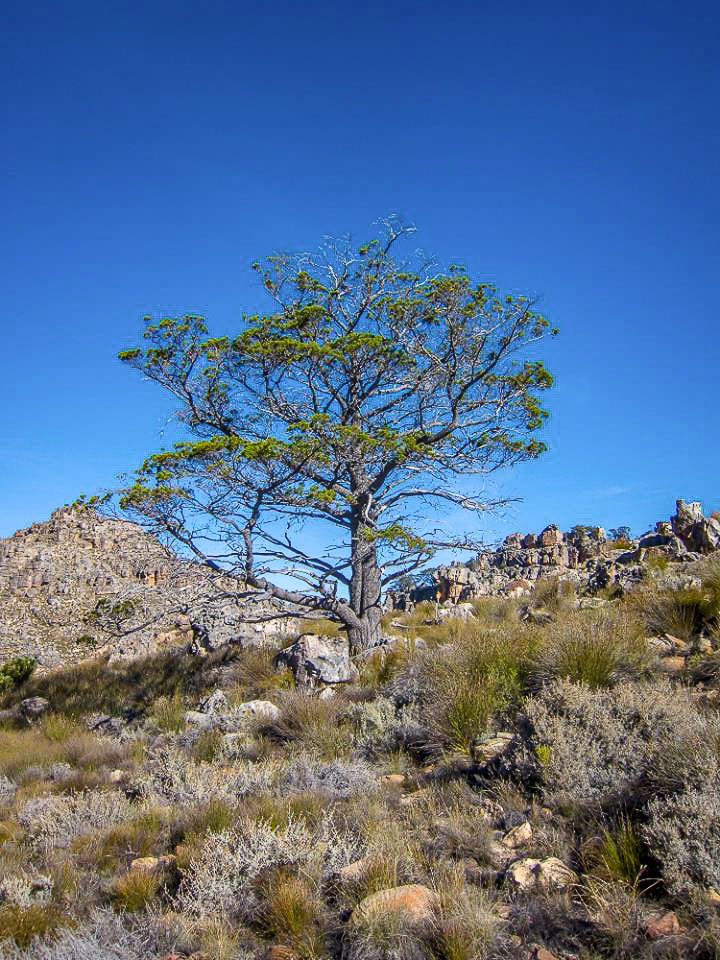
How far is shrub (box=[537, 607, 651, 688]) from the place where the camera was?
6.30 m

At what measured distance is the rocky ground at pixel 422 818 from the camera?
347cm

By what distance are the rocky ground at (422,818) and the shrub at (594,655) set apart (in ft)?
0.07

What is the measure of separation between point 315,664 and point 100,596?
22.8ft

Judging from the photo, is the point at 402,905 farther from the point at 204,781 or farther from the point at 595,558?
the point at 595,558

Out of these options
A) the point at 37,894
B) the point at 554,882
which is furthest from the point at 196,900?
the point at 554,882

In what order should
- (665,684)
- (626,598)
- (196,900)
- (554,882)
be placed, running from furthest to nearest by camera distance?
(626,598)
(665,684)
(196,900)
(554,882)

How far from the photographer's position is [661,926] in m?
3.20

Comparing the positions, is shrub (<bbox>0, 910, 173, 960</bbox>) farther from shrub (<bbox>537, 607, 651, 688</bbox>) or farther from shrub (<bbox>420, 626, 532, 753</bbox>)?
shrub (<bbox>537, 607, 651, 688</bbox>)

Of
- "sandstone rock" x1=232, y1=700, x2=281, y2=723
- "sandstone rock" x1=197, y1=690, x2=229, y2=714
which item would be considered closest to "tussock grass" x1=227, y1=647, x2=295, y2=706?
"sandstone rock" x1=197, y1=690, x2=229, y2=714

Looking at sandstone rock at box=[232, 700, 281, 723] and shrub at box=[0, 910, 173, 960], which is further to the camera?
sandstone rock at box=[232, 700, 281, 723]

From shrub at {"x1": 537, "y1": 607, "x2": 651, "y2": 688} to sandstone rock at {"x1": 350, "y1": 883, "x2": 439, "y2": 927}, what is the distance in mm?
2937

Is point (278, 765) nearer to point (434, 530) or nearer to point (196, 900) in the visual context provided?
point (196, 900)

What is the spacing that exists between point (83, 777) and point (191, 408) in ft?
25.5

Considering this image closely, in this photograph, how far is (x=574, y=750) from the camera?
478 centimetres
